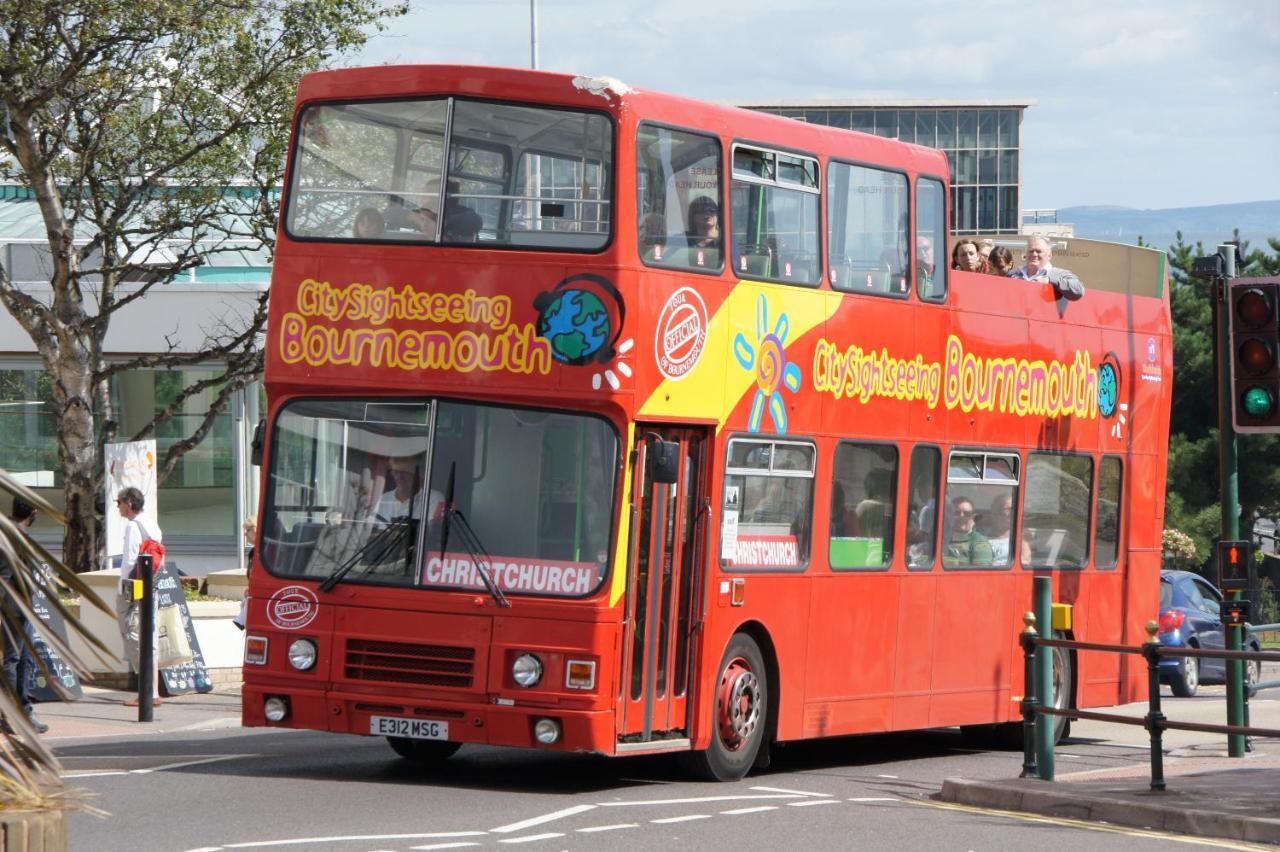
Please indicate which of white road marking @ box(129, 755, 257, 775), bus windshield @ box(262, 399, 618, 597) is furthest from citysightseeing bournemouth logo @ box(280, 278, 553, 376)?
white road marking @ box(129, 755, 257, 775)

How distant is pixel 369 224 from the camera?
13.5 m

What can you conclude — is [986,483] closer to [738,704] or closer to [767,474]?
[767,474]

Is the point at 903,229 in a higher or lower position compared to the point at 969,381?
higher

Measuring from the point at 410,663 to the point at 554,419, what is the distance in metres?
1.74

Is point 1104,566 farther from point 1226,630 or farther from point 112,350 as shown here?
point 112,350

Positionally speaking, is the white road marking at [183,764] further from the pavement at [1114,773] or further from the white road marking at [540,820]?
the white road marking at [540,820]


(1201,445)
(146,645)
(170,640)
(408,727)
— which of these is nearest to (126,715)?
(146,645)

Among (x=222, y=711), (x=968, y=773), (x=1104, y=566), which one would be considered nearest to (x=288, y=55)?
(x=222, y=711)

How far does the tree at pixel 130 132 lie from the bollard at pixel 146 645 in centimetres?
664

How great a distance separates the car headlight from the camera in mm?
13188

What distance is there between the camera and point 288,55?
83.0 ft

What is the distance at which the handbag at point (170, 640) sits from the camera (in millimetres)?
20312

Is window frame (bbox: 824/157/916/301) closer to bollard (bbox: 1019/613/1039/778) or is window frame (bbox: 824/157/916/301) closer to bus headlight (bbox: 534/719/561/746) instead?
bollard (bbox: 1019/613/1039/778)

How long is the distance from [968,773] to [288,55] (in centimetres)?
1347
